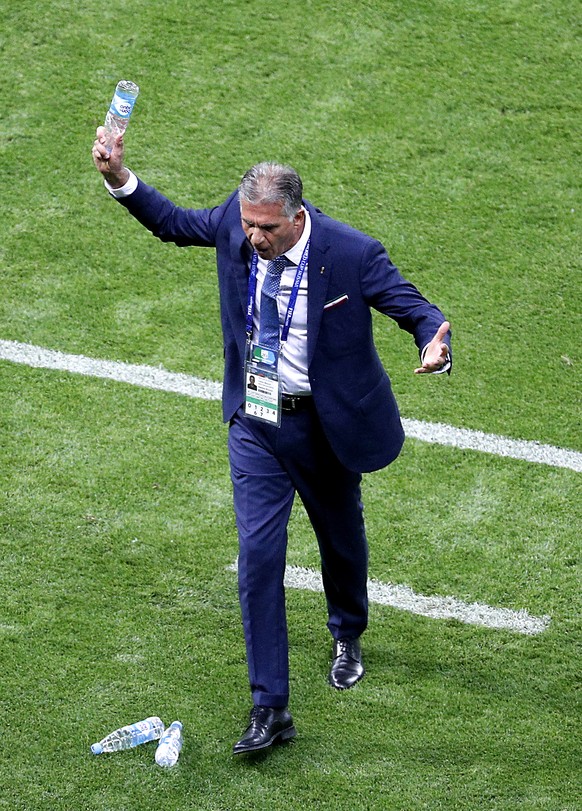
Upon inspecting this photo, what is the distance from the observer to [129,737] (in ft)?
16.8

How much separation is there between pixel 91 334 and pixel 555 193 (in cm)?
303

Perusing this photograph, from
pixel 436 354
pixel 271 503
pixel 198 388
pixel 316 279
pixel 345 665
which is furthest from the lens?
pixel 198 388

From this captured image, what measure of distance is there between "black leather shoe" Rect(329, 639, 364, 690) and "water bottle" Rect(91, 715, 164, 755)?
0.77m

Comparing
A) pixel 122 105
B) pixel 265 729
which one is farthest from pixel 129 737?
pixel 122 105

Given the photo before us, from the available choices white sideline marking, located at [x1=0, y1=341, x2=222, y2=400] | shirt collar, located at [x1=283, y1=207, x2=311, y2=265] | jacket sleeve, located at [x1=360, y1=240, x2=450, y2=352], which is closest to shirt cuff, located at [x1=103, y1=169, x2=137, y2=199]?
shirt collar, located at [x1=283, y1=207, x2=311, y2=265]

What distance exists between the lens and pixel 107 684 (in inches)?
214

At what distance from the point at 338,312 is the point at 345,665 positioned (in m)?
1.55

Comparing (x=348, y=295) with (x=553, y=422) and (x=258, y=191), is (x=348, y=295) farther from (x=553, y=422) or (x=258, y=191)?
(x=553, y=422)

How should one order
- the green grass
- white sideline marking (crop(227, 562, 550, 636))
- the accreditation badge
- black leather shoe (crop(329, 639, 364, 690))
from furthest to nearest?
1. white sideline marking (crop(227, 562, 550, 636))
2. black leather shoe (crop(329, 639, 364, 690))
3. the green grass
4. the accreditation badge

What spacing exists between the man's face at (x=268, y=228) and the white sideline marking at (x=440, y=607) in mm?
1816

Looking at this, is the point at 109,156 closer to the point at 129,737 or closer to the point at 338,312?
the point at 338,312

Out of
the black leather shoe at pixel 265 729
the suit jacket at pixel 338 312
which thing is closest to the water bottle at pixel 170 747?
the black leather shoe at pixel 265 729

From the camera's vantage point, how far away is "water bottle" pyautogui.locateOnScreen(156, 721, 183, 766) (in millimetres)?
5055

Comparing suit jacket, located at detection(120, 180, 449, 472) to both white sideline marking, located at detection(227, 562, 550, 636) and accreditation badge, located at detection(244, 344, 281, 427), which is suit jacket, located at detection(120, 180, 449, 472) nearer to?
accreditation badge, located at detection(244, 344, 281, 427)
